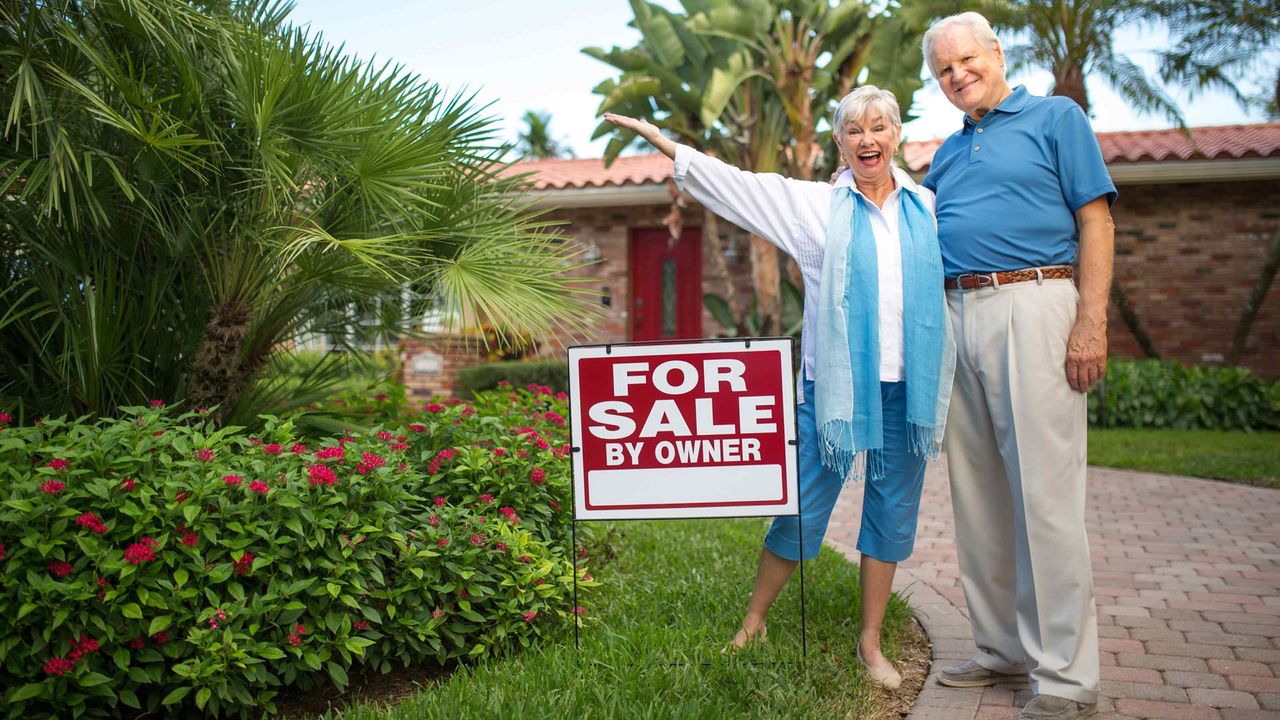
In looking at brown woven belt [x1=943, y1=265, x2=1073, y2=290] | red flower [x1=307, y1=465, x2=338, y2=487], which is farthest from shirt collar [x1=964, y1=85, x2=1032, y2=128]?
red flower [x1=307, y1=465, x2=338, y2=487]

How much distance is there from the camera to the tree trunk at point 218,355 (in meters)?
4.03

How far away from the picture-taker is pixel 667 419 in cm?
318

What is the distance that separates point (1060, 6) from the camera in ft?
35.6

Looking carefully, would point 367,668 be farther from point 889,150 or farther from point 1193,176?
point 1193,176

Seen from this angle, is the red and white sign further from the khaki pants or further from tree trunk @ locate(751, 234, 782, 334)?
tree trunk @ locate(751, 234, 782, 334)

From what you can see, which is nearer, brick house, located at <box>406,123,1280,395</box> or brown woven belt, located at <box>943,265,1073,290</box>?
brown woven belt, located at <box>943,265,1073,290</box>

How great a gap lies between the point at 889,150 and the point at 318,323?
3219 mm

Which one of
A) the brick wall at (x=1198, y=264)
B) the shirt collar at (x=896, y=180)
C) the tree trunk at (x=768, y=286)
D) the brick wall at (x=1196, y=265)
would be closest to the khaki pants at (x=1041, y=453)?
the shirt collar at (x=896, y=180)

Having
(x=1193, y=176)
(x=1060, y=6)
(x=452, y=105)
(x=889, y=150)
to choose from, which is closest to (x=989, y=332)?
(x=889, y=150)

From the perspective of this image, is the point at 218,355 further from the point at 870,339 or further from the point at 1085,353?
the point at 1085,353

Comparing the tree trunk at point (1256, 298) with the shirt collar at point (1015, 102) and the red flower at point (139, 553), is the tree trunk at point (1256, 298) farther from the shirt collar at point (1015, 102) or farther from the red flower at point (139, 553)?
the red flower at point (139, 553)

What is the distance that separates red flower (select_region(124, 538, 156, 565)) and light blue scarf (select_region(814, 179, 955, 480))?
2.01 meters

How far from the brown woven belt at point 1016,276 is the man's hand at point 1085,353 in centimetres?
16

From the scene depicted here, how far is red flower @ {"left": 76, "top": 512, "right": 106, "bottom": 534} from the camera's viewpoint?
2.62 m
